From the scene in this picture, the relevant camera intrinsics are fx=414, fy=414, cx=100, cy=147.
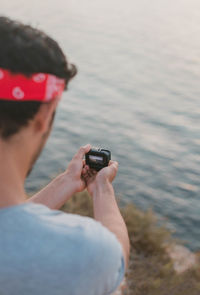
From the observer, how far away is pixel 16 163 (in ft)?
4.25

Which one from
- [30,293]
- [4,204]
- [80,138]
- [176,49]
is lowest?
[80,138]

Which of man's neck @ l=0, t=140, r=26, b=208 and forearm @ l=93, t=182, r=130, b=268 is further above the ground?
man's neck @ l=0, t=140, r=26, b=208

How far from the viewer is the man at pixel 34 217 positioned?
46.9 inches

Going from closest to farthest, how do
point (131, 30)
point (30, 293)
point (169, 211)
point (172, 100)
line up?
point (30, 293)
point (169, 211)
point (172, 100)
point (131, 30)

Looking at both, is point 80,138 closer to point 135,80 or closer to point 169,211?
point 169,211

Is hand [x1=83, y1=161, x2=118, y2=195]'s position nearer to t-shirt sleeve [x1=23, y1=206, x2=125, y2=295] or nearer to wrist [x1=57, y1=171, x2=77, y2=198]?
wrist [x1=57, y1=171, x2=77, y2=198]

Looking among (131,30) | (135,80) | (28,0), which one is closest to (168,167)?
(135,80)

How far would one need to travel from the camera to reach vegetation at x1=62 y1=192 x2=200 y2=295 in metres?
4.20

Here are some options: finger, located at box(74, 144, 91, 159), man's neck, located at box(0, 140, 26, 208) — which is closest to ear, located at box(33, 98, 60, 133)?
man's neck, located at box(0, 140, 26, 208)

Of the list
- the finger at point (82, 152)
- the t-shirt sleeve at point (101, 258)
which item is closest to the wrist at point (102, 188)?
the finger at point (82, 152)

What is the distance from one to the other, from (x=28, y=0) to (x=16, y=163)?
29.3 metres

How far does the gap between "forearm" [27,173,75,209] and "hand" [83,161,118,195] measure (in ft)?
0.34

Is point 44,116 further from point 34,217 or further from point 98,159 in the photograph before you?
point 98,159

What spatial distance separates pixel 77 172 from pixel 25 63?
39.9 inches
